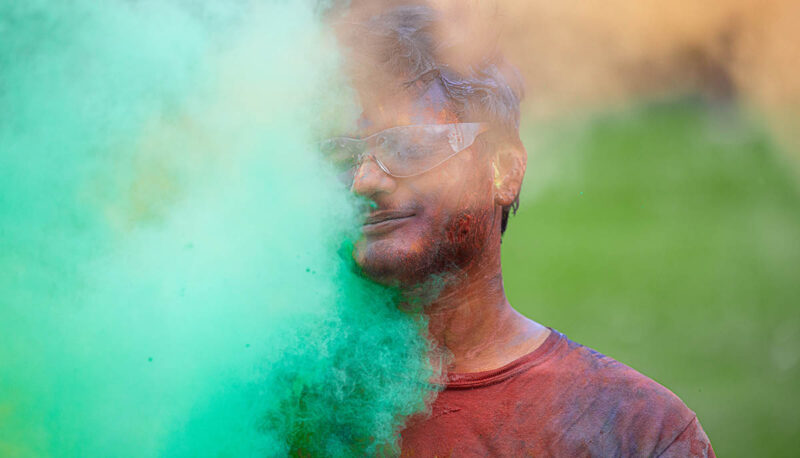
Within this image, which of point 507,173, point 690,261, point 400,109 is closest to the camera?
point 400,109

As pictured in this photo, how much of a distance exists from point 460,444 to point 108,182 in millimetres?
1174

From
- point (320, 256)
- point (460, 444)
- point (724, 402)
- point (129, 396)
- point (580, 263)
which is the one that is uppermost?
point (320, 256)

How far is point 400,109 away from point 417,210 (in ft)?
0.95

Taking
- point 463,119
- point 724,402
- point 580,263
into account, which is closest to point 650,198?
point 580,263

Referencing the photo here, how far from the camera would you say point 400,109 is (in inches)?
81.8

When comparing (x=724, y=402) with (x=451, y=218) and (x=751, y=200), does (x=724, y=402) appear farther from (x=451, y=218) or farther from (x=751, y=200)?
(x=451, y=218)

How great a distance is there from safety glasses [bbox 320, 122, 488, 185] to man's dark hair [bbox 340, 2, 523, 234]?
0.09 metres

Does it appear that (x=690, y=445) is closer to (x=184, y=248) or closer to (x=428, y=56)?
(x=428, y=56)

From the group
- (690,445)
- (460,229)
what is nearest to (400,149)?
(460,229)

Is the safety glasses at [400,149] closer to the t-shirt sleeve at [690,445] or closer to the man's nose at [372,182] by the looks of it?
the man's nose at [372,182]

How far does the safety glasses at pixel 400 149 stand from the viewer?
2.04 metres

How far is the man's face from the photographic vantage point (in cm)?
202

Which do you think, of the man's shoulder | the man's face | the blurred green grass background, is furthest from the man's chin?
the blurred green grass background

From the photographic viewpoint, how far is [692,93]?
3.90m
